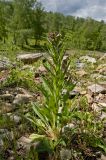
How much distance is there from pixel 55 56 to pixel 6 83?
11.5 ft

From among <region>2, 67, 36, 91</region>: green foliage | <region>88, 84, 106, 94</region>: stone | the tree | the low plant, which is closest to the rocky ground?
<region>88, 84, 106, 94</region>: stone

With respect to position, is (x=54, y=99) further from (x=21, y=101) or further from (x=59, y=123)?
(x=21, y=101)

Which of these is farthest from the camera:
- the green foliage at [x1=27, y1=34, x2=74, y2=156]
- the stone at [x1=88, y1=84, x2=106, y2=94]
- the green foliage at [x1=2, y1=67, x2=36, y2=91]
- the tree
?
the tree

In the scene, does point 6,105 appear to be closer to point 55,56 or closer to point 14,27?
point 55,56

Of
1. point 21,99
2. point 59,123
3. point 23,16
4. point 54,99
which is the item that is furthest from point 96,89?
point 23,16

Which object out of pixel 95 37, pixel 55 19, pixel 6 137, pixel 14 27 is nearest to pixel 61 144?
pixel 6 137

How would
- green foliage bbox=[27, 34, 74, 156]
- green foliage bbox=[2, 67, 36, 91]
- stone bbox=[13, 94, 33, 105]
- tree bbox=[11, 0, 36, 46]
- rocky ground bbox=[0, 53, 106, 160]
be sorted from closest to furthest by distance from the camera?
green foliage bbox=[27, 34, 74, 156], rocky ground bbox=[0, 53, 106, 160], stone bbox=[13, 94, 33, 105], green foliage bbox=[2, 67, 36, 91], tree bbox=[11, 0, 36, 46]

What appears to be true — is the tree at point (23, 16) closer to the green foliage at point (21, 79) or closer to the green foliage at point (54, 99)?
the green foliage at point (21, 79)

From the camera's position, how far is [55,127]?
4766 mm

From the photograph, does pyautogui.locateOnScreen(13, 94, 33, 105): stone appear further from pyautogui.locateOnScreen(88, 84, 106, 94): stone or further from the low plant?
pyautogui.locateOnScreen(88, 84, 106, 94): stone

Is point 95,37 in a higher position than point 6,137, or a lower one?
higher

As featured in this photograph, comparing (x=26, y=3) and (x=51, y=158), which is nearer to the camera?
(x=51, y=158)

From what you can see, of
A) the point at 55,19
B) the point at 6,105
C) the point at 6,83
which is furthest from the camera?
the point at 55,19

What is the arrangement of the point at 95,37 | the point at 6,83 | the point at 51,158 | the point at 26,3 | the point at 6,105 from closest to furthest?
the point at 51,158 < the point at 6,105 < the point at 95,37 < the point at 6,83 < the point at 26,3
